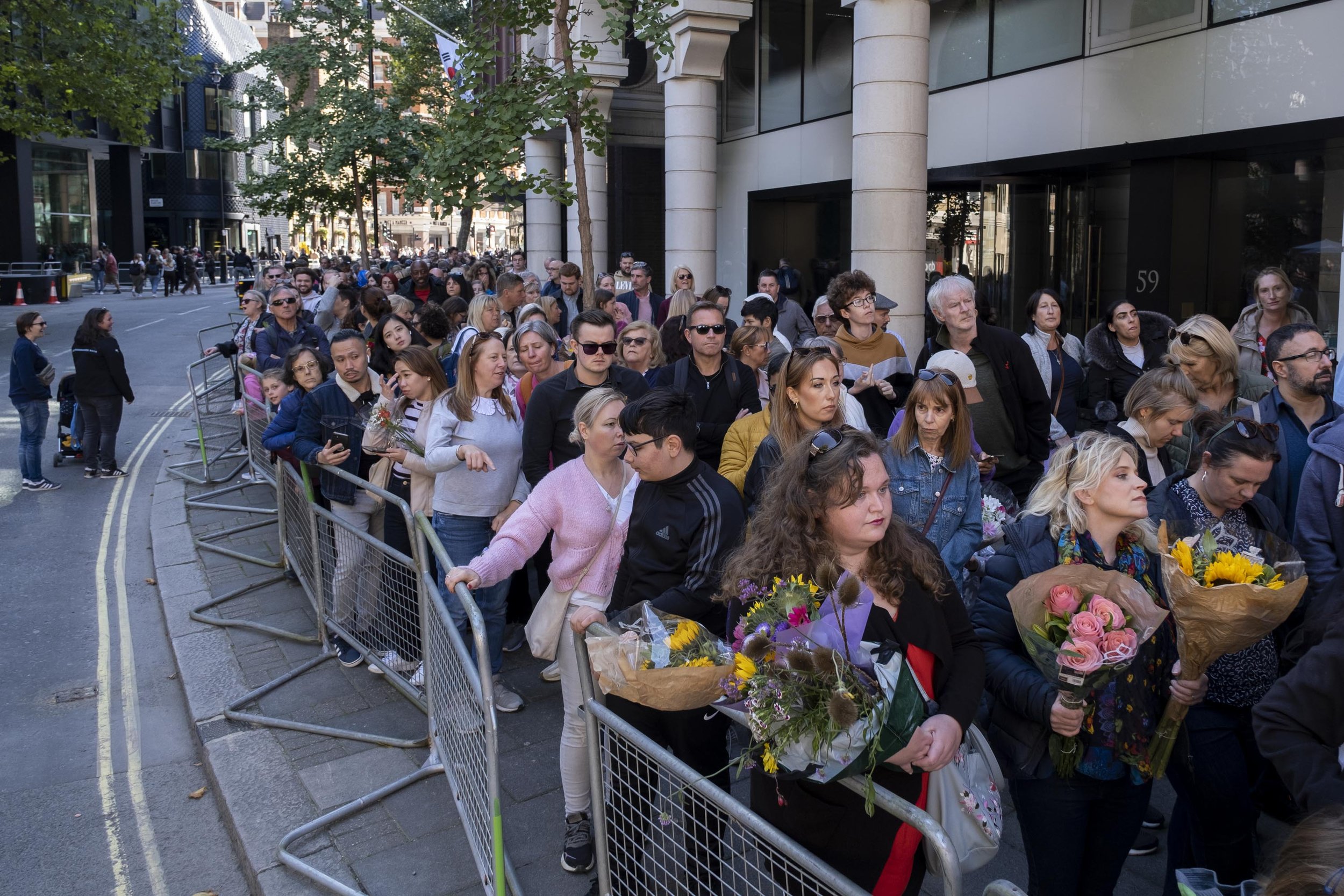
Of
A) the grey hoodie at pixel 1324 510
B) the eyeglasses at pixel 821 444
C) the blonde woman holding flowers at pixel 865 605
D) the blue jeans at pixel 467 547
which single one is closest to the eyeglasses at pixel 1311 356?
the grey hoodie at pixel 1324 510

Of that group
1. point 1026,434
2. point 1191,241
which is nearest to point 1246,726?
point 1026,434

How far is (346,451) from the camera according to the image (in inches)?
258

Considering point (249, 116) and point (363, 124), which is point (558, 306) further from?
point (249, 116)

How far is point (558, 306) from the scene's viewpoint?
12117 millimetres

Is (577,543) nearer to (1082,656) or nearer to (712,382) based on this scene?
(1082,656)

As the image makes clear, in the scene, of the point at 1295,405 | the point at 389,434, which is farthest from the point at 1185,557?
the point at 389,434

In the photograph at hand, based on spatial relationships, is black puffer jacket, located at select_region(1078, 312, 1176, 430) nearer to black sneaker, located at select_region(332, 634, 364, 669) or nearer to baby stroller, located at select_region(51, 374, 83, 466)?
black sneaker, located at select_region(332, 634, 364, 669)

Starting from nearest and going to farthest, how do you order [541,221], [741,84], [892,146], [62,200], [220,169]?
1. [892,146]
2. [741,84]
3. [541,221]
4. [62,200]
5. [220,169]

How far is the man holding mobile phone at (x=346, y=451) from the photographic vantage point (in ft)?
20.8

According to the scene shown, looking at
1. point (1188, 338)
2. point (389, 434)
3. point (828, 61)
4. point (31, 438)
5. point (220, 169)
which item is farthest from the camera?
point (220, 169)

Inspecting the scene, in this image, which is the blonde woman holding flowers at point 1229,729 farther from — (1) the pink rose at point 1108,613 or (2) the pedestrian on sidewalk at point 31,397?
(2) the pedestrian on sidewalk at point 31,397

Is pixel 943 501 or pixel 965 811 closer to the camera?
pixel 965 811

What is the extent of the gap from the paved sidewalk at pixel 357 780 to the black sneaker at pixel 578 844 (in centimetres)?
6

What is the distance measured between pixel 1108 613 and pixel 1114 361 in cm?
506
